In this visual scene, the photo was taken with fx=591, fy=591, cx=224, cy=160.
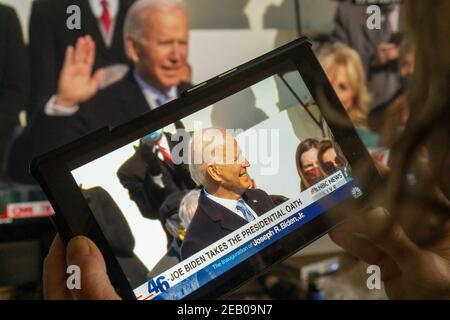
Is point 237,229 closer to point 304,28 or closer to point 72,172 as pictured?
point 72,172

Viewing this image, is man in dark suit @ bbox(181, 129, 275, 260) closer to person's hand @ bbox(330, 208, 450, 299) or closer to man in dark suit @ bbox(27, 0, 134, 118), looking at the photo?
person's hand @ bbox(330, 208, 450, 299)

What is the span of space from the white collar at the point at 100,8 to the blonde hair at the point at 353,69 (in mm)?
415

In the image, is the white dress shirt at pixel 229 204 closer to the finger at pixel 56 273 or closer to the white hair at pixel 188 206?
the white hair at pixel 188 206

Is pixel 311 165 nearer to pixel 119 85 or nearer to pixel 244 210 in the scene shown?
pixel 244 210

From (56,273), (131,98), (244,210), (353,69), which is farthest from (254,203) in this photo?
(353,69)

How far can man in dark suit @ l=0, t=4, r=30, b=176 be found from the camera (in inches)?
40.9

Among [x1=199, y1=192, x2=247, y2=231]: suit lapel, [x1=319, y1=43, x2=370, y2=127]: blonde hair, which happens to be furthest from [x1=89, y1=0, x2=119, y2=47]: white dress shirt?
[x1=199, y1=192, x2=247, y2=231]: suit lapel

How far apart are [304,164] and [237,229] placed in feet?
0.36

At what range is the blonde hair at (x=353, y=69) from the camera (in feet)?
3.95

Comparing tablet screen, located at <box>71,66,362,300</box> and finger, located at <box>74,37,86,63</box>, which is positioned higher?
finger, located at <box>74,37,86,63</box>

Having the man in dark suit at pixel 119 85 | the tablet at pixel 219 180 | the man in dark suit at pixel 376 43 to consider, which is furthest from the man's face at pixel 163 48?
the tablet at pixel 219 180

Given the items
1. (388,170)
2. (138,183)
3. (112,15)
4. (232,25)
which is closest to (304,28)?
(232,25)

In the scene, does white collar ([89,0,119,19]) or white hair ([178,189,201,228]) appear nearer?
white hair ([178,189,201,228])

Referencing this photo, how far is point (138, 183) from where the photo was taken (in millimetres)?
683
